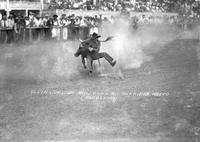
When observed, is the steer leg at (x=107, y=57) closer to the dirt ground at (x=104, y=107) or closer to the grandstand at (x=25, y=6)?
the dirt ground at (x=104, y=107)

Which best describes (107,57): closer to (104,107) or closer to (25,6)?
(104,107)

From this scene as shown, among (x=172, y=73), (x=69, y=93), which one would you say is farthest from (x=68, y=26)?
(x=69, y=93)

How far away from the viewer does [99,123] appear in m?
9.73

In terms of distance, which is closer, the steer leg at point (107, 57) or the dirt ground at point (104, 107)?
the dirt ground at point (104, 107)

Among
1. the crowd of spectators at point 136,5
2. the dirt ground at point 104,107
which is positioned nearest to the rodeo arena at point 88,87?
the dirt ground at point 104,107

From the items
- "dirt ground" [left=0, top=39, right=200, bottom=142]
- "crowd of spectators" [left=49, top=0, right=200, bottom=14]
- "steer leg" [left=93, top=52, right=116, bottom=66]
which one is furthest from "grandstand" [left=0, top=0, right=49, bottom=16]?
"dirt ground" [left=0, top=39, right=200, bottom=142]

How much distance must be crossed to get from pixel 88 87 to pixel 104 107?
2677mm

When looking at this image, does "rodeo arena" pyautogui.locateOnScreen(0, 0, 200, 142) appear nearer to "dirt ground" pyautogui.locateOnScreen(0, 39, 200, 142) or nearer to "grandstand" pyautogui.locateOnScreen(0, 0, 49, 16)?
"dirt ground" pyautogui.locateOnScreen(0, 39, 200, 142)

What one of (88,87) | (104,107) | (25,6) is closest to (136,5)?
(25,6)

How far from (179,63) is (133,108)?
29.9 ft

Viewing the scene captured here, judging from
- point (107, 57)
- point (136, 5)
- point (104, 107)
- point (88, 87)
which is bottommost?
point (88, 87)

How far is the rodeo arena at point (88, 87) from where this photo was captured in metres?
9.19

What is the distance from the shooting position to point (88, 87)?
543 inches

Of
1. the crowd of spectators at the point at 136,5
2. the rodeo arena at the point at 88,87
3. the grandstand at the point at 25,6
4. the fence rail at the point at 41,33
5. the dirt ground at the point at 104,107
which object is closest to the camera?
the dirt ground at the point at 104,107
